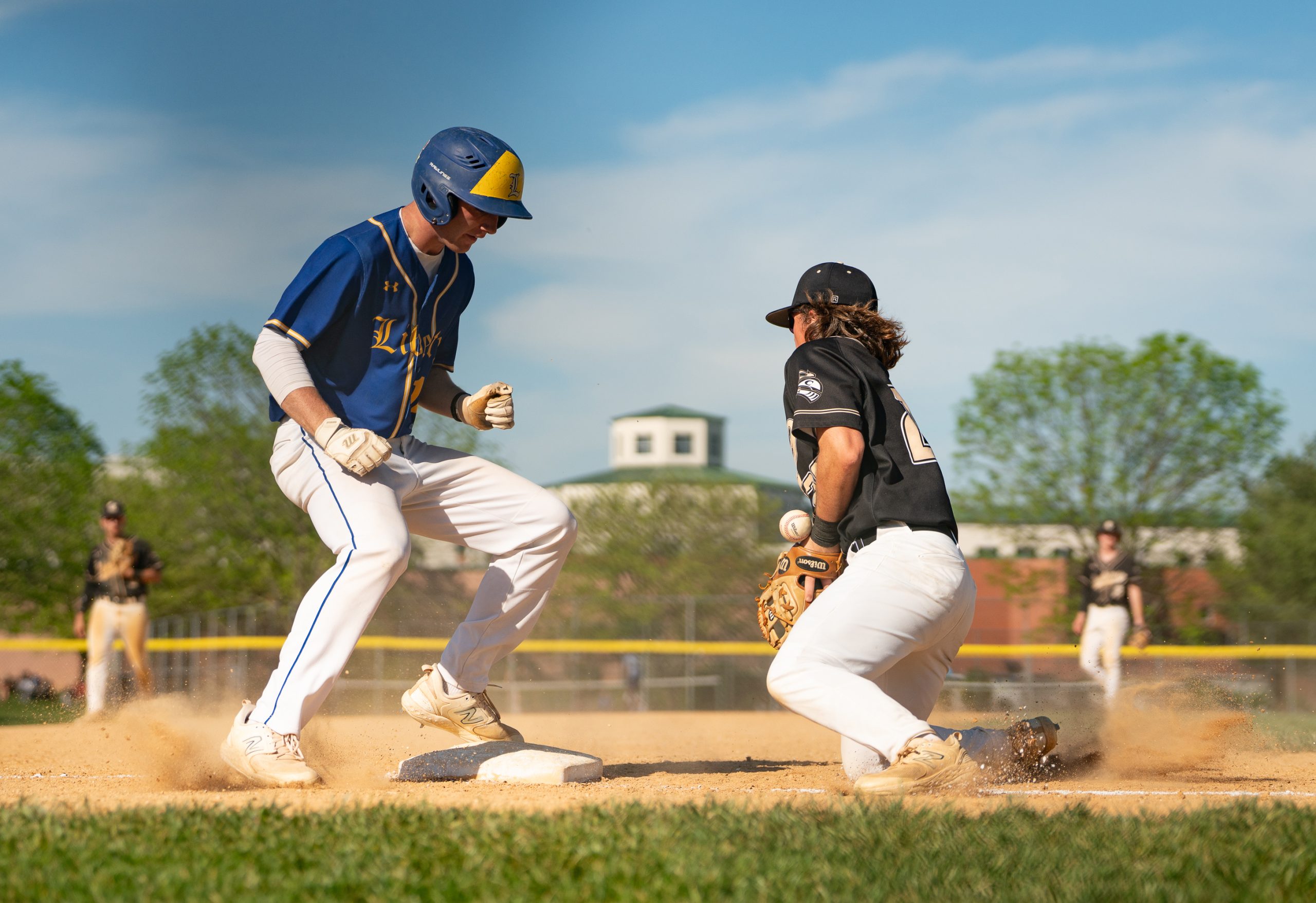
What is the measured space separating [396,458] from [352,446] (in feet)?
1.55

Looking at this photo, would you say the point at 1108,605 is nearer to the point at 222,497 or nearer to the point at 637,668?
the point at 637,668

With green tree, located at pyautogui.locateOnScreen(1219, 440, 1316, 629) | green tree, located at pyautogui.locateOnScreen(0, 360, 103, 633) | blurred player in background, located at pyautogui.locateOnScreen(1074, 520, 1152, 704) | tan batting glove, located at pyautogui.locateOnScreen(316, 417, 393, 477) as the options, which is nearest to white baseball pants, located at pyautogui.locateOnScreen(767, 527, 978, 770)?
tan batting glove, located at pyautogui.locateOnScreen(316, 417, 393, 477)

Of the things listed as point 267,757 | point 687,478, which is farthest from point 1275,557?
point 267,757

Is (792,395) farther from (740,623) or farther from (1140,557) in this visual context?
(1140,557)

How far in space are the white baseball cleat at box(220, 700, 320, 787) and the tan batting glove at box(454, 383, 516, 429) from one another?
151 centimetres

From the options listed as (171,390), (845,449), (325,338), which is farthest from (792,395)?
(171,390)

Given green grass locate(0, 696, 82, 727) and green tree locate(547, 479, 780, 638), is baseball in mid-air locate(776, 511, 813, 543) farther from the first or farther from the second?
green tree locate(547, 479, 780, 638)

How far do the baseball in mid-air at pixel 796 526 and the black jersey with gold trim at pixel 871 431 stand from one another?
0.35m

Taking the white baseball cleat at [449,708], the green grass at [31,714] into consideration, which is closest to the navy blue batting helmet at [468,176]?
the white baseball cleat at [449,708]

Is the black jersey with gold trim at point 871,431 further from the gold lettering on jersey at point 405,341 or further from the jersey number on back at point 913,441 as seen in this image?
the gold lettering on jersey at point 405,341

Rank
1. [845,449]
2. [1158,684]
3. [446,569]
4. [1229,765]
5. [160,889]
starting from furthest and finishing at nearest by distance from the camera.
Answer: [446,569] < [1158,684] < [1229,765] < [845,449] < [160,889]

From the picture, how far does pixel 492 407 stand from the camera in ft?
16.8

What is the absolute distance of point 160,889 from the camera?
248 centimetres

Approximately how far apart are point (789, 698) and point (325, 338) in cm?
215
